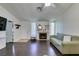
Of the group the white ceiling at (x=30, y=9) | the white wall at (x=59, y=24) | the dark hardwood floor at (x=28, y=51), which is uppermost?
the white ceiling at (x=30, y=9)

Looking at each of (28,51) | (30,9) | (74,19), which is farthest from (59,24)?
(28,51)

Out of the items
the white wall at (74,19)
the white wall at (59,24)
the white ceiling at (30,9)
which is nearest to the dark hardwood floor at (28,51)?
the white wall at (74,19)

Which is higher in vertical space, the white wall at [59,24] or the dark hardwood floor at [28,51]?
the white wall at [59,24]

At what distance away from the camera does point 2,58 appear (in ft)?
2.43

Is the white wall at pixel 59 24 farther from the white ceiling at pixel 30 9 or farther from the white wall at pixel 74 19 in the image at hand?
the white wall at pixel 74 19

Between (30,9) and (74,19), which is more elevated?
(30,9)

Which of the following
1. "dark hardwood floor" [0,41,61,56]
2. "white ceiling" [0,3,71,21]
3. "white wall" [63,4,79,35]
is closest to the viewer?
"dark hardwood floor" [0,41,61,56]

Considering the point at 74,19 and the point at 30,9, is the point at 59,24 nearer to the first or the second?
the point at 30,9

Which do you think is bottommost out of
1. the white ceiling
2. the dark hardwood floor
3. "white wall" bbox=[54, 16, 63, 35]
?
the dark hardwood floor

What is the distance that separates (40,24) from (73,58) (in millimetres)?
10693

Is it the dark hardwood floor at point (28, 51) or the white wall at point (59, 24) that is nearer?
the dark hardwood floor at point (28, 51)

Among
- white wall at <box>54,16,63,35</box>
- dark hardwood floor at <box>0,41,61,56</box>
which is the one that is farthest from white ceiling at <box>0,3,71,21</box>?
dark hardwood floor at <box>0,41,61,56</box>

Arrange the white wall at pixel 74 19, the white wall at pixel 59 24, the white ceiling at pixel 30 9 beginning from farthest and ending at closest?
the white wall at pixel 59 24
the white ceiling at pixel 30 9
the white wall at pixel 74 19

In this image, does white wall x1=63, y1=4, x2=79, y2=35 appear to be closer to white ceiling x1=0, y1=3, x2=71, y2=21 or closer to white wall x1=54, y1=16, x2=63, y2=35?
white ceiling x1=0, y1=3, x2=71, y2=21
